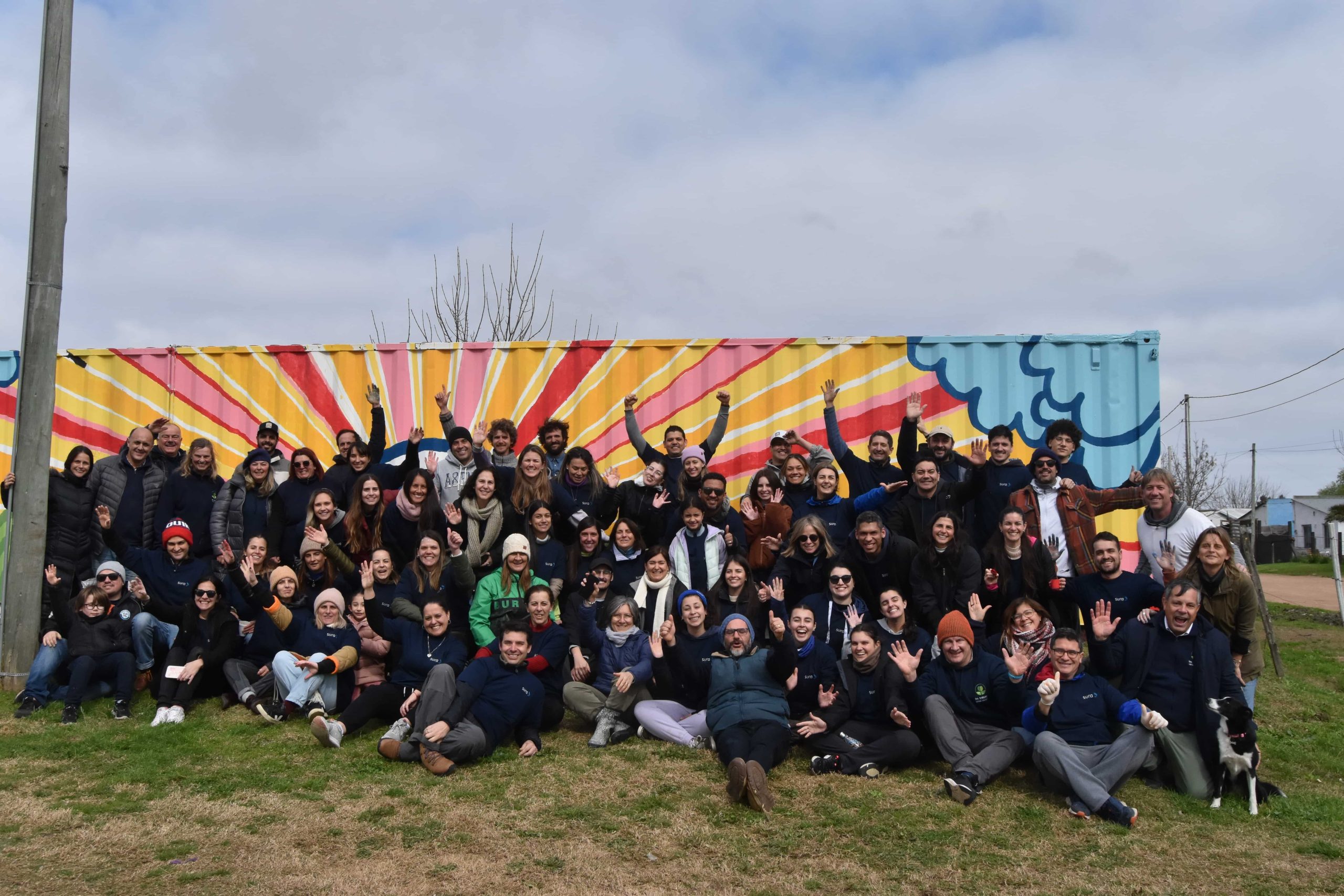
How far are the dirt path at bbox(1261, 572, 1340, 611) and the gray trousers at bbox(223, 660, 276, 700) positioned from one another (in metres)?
14.6

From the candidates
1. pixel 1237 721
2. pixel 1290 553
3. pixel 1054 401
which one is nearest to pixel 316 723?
pixel 1237 721

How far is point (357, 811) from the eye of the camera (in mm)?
5074

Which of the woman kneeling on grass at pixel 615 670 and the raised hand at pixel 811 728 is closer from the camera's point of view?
the raised hand at pixel 811 728

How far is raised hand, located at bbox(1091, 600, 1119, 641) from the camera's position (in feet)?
19.5

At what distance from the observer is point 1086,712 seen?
549cm

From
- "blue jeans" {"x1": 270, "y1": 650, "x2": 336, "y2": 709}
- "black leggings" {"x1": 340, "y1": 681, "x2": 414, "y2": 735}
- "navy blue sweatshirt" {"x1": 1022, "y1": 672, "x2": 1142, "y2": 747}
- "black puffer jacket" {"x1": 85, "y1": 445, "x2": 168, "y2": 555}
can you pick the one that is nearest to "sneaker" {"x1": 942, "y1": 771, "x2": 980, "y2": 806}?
"navy blue sweatshirt" {"x1": 1022, "y1": 672, "x2": 1142, "y2": 747}

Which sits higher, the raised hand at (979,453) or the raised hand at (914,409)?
the raised hand at (914,409)

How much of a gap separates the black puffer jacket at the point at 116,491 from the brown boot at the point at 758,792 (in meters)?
5.31

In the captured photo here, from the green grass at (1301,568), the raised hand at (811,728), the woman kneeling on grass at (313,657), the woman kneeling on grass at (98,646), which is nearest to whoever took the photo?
the raised hand at (811,728)

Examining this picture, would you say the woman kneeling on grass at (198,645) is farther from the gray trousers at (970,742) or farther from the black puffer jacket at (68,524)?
the gray trousers at (970,742)

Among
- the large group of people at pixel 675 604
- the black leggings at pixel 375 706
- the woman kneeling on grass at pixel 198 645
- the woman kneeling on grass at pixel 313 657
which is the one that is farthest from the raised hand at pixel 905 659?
the woman kneeling on grass at pixel 198 645

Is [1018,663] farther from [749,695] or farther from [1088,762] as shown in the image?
[749,695]

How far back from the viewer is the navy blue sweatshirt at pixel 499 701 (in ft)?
19.9

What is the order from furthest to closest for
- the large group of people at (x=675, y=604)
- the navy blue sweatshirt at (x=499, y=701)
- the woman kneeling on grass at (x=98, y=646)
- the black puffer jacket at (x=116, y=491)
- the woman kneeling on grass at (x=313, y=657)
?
the black puffer jacket at (x=116, y=491) < the woman kneeling on grass at (x=98, y=646) < the woman kneeling on grass at (x=313, y=657) < the navy blue sweatshirt at (x=499, y=701) < the large group of people at (x=675, y=604)
